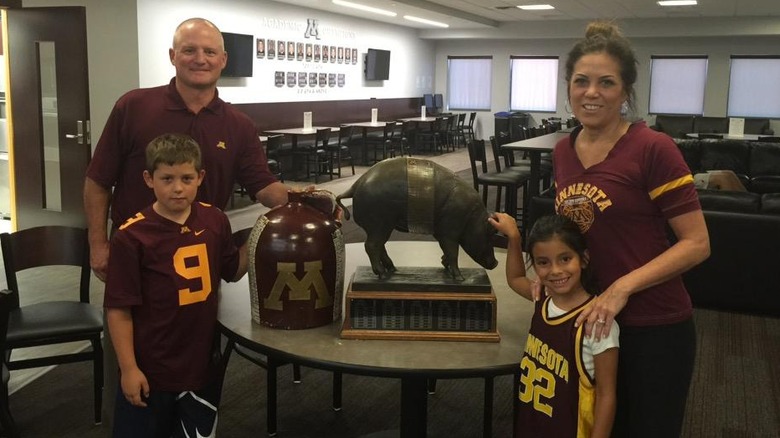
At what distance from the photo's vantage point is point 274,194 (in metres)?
2.22

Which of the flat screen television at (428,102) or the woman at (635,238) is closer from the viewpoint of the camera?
the woman at (635,238)

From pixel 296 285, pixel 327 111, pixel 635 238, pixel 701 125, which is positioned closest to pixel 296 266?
pixel 296 285

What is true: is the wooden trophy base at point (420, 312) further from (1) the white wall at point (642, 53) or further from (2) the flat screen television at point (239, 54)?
(1) the white wall at point (642, 53)

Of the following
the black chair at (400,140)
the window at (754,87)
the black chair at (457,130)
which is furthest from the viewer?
the black chair at (457,130)

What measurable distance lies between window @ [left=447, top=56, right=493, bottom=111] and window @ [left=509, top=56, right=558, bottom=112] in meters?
0.57

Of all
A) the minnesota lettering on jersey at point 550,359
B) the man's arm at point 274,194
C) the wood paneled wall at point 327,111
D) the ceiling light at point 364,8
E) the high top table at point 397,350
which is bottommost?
the high top table at point 397,350

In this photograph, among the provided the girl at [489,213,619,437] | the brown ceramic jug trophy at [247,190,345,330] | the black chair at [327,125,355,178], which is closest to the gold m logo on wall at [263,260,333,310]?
the brown ceramic jug trophy at [247,190,345,330]

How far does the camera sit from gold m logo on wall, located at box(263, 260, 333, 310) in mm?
1596

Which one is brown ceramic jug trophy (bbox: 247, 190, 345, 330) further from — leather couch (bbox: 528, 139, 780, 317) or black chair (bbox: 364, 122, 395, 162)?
black chair (bbox: 364, 122, 395, 162)

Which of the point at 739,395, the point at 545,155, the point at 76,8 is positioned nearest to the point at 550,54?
the point at 545,155

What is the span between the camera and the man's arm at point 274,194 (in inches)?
87.4

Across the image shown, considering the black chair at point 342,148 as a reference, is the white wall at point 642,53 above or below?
above

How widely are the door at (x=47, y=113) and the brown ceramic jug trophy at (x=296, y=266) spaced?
483 cm

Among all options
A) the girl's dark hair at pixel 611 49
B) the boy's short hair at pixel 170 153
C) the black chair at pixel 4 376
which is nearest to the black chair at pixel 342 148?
the black chair at pixel 4 376
